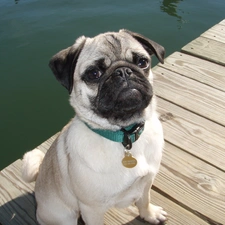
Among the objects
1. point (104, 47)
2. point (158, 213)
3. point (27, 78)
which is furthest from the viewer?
point (27, 78)

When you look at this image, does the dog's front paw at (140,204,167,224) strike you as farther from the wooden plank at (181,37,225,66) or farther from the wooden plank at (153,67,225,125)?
the wooden plank at (181,37,225,66)

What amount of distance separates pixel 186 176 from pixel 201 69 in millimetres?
1644

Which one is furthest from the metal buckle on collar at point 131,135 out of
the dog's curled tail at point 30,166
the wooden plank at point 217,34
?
the wooden plank at point 217,34

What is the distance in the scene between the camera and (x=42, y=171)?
249 cm

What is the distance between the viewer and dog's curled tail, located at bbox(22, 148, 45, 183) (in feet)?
8.22

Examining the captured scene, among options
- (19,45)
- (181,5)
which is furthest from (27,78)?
(181,5)

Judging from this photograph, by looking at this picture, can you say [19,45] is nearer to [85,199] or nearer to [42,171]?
[42,171]

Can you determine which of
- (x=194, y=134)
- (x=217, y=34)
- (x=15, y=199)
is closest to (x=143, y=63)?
(x=194, y=134)

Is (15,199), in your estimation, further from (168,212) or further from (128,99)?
(128,99)

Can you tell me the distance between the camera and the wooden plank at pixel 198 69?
3616 millimetres

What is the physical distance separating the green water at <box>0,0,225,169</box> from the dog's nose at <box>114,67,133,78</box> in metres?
2.83

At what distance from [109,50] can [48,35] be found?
175 inches

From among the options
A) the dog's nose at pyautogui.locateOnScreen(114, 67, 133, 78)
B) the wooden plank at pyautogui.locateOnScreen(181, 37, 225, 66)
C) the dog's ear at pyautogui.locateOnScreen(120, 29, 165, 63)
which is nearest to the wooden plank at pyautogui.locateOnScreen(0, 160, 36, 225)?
the dog's nose at pyautogui.locateOnScreen(114, 67, 133, 78)

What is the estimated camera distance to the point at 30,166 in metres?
2.52
